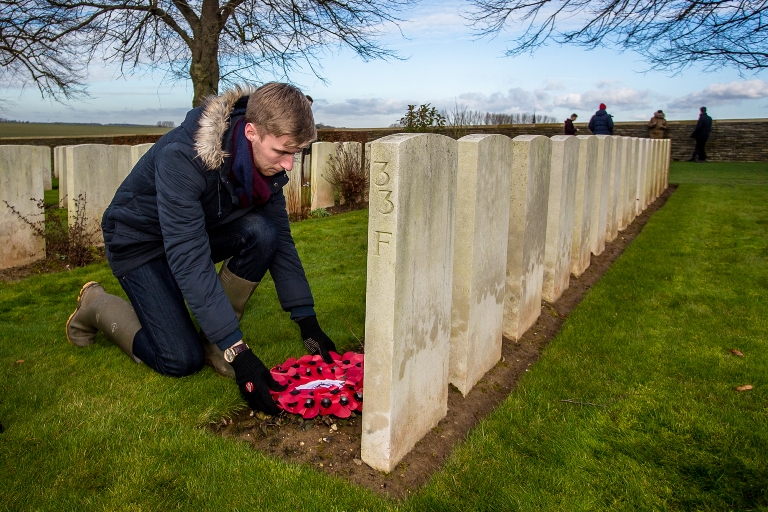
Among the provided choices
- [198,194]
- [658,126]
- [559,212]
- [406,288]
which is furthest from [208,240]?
[658,126]

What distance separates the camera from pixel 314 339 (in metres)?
3.38

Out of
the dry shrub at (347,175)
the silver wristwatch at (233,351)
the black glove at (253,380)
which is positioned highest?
the dry shrub at (347,175)

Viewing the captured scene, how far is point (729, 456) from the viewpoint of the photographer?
2613 millimetres

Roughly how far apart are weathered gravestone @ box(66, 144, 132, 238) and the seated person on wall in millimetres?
3901

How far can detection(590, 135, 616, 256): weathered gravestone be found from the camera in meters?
6.37

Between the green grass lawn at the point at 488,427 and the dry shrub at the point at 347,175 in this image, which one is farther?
the dry shrub at the point at 347,175

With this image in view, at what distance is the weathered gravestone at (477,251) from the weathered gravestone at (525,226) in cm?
36

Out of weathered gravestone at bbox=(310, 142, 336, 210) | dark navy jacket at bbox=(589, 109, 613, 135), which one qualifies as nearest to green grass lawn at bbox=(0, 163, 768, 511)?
weathered gravestone at bbox=(310, 142, 336, 210)

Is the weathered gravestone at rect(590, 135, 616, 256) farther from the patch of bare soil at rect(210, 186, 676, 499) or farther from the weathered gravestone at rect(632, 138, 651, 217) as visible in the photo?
the patch of bare soil at rect(210, 186, 676, 499)

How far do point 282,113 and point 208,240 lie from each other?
77cm

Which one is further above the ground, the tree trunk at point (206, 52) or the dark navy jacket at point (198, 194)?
the tree trunk at point (206, 52)

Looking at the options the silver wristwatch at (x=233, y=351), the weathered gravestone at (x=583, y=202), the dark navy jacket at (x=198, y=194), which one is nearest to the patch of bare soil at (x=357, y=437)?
the silver wristwatch at (x=233, y=351)

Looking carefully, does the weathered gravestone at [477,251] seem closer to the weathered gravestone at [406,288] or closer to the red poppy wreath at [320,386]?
the weathered gravestone at [406,288]

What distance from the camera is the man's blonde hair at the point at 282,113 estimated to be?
2.67 meters
